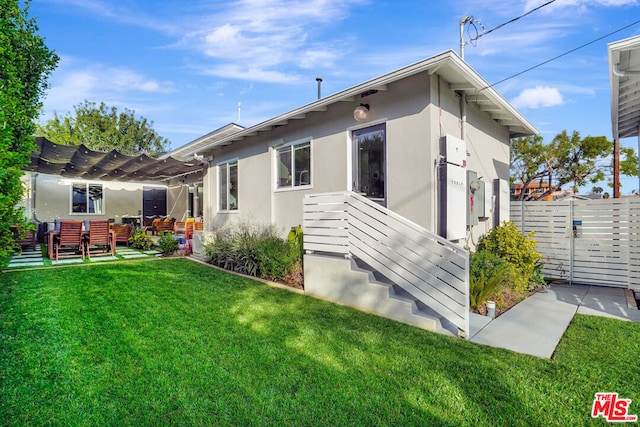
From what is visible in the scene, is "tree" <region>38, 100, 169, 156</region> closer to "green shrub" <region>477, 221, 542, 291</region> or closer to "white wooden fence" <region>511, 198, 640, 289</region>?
"green shrub" <region>477, 221, 542, 291</region>

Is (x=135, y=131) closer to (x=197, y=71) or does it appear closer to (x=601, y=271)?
(x=197, y=71)

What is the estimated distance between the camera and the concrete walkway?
3787 millimetres

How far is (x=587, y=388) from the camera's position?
9.14 ft

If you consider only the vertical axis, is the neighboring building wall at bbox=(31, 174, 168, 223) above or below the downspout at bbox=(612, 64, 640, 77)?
below

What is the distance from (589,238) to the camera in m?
6.84

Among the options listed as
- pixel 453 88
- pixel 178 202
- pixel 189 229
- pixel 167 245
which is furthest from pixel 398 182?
pixel 178 202

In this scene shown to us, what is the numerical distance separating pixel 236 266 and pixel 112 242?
527 cm

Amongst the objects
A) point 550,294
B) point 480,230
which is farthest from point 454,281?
point 480,230

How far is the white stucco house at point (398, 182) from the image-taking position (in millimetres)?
4434

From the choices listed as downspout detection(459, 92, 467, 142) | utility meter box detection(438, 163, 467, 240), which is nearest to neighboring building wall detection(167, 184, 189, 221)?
downspout detection(459, 92, 467, 142)

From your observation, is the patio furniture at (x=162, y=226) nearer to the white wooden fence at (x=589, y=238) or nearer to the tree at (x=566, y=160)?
the white wooden fence at (x=589, y=238)

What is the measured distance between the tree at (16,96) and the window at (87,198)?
46.9ft

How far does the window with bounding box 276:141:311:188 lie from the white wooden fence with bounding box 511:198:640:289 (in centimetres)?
541

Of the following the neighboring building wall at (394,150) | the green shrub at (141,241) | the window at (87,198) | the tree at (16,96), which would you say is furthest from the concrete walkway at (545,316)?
the window at (87,198)
